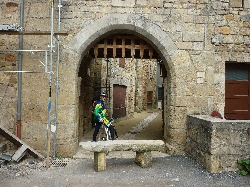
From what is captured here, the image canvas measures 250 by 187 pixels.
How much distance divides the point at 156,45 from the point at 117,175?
280 centimetres

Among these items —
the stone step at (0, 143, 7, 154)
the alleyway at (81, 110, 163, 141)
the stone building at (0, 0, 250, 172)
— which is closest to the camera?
the stone step at (0, 143, 7, 154)

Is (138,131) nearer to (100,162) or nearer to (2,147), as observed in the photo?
(100,162)

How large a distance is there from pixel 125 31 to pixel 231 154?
10.6 feet

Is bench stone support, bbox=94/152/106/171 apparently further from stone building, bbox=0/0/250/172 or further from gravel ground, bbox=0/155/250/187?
stone building, bbox=0/0/250/172

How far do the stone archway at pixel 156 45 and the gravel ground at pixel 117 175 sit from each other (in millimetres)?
788

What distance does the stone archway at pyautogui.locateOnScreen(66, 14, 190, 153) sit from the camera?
5.11m

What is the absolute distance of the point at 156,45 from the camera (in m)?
5.30

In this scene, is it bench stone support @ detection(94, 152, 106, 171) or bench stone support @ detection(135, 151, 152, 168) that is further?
bench stone support @ detection(135, 151, 152, 168)

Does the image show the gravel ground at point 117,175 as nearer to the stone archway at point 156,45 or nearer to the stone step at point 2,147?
the stone step at point 2,147

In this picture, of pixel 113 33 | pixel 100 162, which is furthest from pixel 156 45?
pixel 100 162

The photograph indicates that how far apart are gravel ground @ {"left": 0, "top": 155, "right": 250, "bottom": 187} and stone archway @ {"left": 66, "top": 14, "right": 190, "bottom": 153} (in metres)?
0.79

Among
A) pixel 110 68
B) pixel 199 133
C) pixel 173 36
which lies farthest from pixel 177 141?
pixel 110 68

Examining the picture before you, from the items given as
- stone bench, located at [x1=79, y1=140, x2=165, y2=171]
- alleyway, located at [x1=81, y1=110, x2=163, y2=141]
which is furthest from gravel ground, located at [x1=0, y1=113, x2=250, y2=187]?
alleyway, located at [x1=81, y1=110, x2=163, y2=141]

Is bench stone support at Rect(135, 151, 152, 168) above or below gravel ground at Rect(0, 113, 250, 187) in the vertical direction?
above
